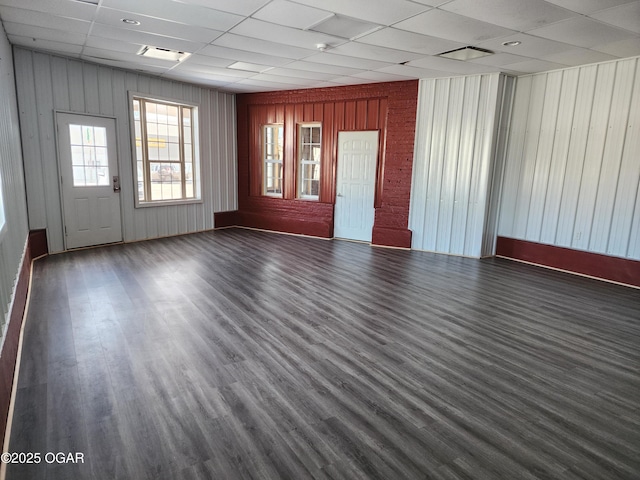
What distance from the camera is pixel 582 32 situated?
4.26m

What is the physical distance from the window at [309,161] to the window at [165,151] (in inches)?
88.5

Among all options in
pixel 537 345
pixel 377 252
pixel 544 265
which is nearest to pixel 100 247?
pixel 377 252

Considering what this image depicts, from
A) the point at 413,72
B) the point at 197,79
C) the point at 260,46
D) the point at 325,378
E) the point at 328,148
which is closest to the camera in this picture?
the point at 325,378

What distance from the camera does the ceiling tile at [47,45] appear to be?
5.19 metres

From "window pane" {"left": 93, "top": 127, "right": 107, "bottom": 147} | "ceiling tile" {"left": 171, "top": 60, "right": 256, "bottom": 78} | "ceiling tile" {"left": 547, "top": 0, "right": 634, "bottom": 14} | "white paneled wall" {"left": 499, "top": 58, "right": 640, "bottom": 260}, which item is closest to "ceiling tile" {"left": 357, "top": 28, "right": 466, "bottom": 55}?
"ceiling tile" {"left": 547, "top": 0, "right": 634, "bottom": 14}

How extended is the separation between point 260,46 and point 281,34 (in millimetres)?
629

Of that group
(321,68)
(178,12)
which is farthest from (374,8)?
(321,68)

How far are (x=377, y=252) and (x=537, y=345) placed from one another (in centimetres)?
387

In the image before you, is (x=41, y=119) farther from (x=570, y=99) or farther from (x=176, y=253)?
(x=570, y=99)

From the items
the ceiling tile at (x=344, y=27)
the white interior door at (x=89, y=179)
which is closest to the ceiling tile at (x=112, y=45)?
the white interior door at (x=89, y=179)

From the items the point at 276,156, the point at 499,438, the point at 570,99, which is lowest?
the point at 499,438

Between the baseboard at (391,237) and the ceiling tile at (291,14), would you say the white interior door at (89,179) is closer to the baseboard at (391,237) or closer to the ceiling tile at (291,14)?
the ceiling tile at (291,14)

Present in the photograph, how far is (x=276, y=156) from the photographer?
29.8 ft

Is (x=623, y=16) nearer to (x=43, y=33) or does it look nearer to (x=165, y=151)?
(x=43, y=33)
